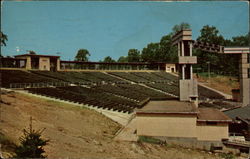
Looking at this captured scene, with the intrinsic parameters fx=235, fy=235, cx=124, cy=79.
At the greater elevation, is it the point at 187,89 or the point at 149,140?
the point at 187,89

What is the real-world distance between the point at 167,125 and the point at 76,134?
268 inches

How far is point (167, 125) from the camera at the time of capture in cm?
1719

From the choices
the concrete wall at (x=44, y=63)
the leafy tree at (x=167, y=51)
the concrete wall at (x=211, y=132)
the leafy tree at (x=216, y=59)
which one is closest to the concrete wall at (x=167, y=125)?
the concrete wall at (x=211, y=132)

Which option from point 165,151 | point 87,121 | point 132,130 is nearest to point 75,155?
point 165,151

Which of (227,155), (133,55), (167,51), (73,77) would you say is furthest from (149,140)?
(133,55)

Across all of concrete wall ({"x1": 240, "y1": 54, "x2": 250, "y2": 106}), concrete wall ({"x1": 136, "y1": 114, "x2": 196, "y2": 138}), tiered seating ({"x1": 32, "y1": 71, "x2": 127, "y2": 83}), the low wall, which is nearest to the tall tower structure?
concrete wall ({"x1": 240, "y1": 54, "x2": 250, "y2": 106})

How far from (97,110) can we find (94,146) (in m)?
11.9

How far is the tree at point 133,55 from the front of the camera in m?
107

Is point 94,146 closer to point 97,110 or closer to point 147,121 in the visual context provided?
point 147,121

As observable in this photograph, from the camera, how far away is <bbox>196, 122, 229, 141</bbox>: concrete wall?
16656mm

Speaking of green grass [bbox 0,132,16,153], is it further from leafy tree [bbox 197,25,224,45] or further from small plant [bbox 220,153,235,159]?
leafy tree [bbox 197,25,224,45]

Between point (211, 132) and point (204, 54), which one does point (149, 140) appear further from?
point (204, 54)

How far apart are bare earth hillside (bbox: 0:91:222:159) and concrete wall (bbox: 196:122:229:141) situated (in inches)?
48.1

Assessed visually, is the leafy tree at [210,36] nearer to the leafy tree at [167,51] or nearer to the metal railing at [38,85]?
the leafy tree at [167,51]
